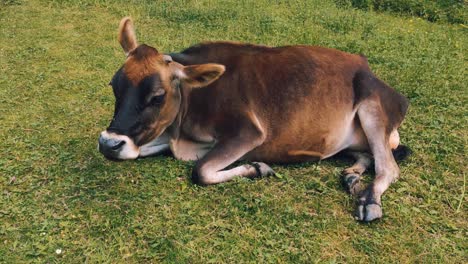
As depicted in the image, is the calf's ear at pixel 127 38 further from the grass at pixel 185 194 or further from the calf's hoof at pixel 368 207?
the calf's hoof at pixel 368 207

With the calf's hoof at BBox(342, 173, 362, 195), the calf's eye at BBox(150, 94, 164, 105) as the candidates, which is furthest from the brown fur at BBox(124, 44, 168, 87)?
the calf's hoof at BBox(342, 173, 362, 195)

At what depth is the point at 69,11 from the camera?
9664 millimetres

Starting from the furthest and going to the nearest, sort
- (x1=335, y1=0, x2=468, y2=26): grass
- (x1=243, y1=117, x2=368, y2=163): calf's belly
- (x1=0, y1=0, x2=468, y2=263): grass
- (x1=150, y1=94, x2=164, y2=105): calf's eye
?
1. (x1=335, y1=0, x2=468, y2=26): grass
2. (x1=243, y1=117, x2=368, y2=163): calf's belly
3. (x1=150, y1=94, x2=164, y2=105): calf's eye
4. (x1=0, y1=0, x2=468, y2=263): grass

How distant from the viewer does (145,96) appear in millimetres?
4324

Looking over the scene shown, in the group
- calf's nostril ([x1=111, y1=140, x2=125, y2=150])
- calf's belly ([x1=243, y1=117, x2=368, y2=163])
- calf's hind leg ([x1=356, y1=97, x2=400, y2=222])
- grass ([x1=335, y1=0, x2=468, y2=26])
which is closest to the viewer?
calf's nostril ([x1=111, y1=140, x2=125, y2=150])

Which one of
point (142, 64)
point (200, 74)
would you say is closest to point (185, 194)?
point (200, 74)

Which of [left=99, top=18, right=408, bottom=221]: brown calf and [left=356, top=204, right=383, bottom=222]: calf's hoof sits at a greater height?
[left=99, top=18, right=408, bottom=221]: brown calf

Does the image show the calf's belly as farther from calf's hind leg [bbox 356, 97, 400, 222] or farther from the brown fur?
the brown fur

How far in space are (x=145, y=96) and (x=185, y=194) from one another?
0.96 metres

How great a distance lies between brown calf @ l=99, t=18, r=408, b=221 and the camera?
4.60 metres

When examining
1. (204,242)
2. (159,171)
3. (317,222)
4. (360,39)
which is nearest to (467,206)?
(317,222)

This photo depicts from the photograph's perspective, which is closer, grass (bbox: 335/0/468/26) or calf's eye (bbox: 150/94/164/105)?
calf's eye (bbox: 150/94/164/105)

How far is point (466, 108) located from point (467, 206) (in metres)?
2.03

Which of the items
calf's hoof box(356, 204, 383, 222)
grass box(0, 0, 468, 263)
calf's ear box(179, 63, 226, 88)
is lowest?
grass box(0, 0, 468, 263)
